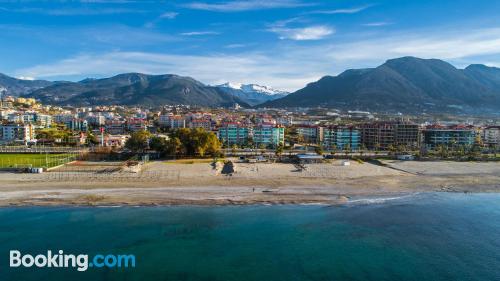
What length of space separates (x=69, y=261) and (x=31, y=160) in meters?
32.6

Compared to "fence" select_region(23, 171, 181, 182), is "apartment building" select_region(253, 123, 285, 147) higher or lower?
higher

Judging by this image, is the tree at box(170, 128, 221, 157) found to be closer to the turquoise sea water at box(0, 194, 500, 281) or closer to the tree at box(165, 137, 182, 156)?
the tree at box(165, 137, 182, 156)

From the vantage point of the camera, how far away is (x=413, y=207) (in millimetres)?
27766

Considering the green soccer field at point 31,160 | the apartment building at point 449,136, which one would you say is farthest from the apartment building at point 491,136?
the green soccer field at point 31,160

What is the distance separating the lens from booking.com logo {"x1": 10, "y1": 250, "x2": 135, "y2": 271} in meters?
17.6

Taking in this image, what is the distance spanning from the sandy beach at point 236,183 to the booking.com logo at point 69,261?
27.8 ft

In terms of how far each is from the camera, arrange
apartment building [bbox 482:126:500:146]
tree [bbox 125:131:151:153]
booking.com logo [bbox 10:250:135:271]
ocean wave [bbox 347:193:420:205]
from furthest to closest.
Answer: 1. apartment building [bbox 482:126:500:146]
2. tree [bbox 125:131:151:153]
3. ocean wave [bbox 347:193:420:205]
4. booking.com logo [bbox 10:250:135:271]

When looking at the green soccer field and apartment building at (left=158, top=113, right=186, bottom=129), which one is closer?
the green soccer field

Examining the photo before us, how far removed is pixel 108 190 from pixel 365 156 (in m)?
34.0

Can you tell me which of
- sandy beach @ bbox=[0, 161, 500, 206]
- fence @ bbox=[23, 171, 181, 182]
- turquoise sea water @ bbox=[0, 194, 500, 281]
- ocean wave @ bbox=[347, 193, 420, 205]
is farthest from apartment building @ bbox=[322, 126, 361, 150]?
turquoise sea water @ bbox=[0, 194, 500, 281]

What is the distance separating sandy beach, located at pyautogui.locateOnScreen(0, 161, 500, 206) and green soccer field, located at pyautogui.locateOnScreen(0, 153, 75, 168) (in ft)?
12.7

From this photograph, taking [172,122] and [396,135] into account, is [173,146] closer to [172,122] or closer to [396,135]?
[396,135]

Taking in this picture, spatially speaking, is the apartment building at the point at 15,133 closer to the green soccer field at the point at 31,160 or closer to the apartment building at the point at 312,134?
the green soccer field at the point at 31,160

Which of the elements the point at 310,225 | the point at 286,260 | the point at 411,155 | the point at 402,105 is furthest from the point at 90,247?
the point at 402,105
